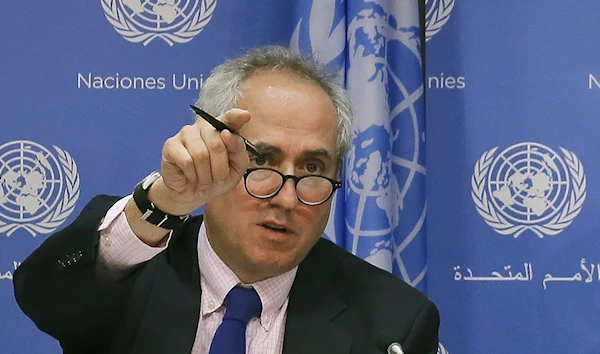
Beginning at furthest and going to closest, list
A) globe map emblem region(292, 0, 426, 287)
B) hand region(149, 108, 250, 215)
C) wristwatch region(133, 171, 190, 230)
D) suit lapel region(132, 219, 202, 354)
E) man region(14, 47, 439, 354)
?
globe map emblem region(292, 0, 426, 287) → suit lapel region(132, 219, 202, 354) → man region(14, 47, 439, 354) → wristwatch region(133, 171, 190, 230) → hand region(149, 108, 250, 215)

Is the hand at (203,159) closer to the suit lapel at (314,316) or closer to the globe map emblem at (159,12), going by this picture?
the suit lapel at (314,316)

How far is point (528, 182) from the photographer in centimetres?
256

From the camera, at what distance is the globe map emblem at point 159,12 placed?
2549 mm

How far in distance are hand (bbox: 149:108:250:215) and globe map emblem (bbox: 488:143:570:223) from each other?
1441 millimetres

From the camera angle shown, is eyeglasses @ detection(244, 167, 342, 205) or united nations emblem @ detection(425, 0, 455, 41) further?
united nations emblem @ detection(425, 0, 455, 41)

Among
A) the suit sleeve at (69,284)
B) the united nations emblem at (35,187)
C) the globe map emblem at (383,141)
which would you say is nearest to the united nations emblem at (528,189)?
the globe map emblem at (383,141)

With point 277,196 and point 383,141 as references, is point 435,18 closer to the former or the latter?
point 383,141

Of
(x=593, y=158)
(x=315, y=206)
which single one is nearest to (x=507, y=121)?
(x=593, y=158)

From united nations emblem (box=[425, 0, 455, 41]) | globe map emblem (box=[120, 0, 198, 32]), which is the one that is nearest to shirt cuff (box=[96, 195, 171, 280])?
globe map emblem (box=[120, 0, 198, 32])

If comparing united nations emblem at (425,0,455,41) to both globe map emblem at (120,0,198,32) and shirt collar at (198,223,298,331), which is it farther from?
shirt collar at (198,223,298,331)

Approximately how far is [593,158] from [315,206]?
122 centimetres

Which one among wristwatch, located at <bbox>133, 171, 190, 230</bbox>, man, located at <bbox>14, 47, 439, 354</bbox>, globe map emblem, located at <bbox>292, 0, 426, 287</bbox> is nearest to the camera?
wristwatch, located at <bbox>133, 171, 190, 230</bbox>

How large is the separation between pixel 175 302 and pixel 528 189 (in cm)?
133

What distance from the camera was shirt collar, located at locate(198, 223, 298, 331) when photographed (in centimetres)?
165
